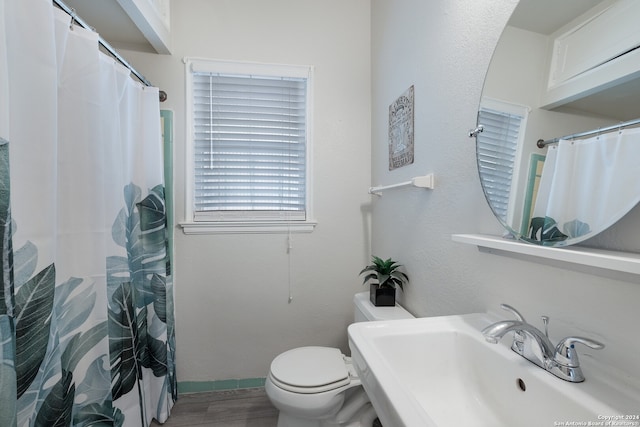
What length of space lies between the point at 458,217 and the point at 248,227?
122cm

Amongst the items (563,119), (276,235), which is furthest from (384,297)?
(563,119)

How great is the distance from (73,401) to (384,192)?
1615mm

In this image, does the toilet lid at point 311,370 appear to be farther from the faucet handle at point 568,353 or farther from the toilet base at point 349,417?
the faucet handle at point 568,353

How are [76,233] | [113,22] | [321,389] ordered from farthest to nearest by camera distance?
[113,22] → [321,389] → [76,233]

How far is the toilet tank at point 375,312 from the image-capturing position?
4.03ft

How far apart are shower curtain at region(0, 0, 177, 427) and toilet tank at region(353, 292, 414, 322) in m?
1.08

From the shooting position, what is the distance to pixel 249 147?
1.74 meters

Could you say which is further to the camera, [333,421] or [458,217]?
[333,421]

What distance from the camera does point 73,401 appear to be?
0.92 m

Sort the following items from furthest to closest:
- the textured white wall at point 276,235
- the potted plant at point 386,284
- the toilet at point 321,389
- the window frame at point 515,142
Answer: the textured white wall at point 276,235 → the potted plant at point 386,284 → the toilet at point 321,389 → the window frame at point 515,142

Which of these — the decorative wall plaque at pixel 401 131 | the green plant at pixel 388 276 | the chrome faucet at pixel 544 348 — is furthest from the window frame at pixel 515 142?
the green plant at pixel 388 276

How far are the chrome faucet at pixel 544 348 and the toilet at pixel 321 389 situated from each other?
637 millimetres

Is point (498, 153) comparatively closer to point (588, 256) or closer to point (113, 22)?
point (588, 256)

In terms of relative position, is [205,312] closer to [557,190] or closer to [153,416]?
[153,416]
